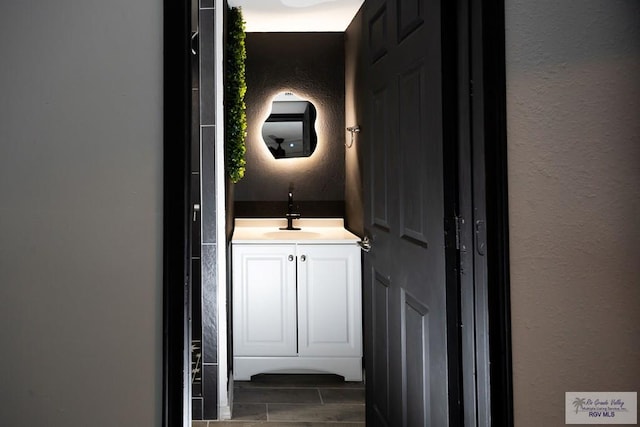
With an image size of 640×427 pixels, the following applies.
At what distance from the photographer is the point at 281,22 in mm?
4172

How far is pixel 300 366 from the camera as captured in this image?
3607mm

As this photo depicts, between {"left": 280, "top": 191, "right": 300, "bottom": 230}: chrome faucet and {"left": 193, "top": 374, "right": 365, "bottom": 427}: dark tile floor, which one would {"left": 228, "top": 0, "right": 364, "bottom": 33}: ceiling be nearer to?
{"left": 280, "top": 191, "right": 300, "bottom": 230}: chrome faucet

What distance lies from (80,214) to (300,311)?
2294mm

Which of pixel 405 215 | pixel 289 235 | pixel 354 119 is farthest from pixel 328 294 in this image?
pixel 405 215

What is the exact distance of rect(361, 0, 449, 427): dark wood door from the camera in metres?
1.65

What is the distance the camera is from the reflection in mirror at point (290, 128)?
437cm

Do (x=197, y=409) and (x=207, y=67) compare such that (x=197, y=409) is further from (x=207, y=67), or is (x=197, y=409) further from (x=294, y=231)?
(x=207, y=67)

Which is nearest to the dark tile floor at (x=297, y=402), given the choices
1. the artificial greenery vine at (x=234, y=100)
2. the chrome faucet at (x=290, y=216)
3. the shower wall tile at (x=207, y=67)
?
the chrome faucet at (x=290, y=216)

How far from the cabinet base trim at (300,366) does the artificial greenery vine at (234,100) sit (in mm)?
1193

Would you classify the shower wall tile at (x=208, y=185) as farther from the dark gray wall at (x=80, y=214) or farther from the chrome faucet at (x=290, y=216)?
the dark gray wall at (x=80, y=214)

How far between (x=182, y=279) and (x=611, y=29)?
1.27m

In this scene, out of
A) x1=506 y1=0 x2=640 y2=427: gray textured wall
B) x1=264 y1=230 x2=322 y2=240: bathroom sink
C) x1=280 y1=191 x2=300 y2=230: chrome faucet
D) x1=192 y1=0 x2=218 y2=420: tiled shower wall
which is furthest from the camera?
x1=280 y1=191 x2=300 y2=230: chrome faucet

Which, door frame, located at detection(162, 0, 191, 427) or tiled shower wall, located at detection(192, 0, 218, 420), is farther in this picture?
tiled shower wall, located at detection(192, 0, 218, 420)

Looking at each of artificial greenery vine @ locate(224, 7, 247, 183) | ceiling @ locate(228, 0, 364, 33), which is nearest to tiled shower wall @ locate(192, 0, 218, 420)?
artificial greenery vine @ locate(224, 7, 247, 183)
